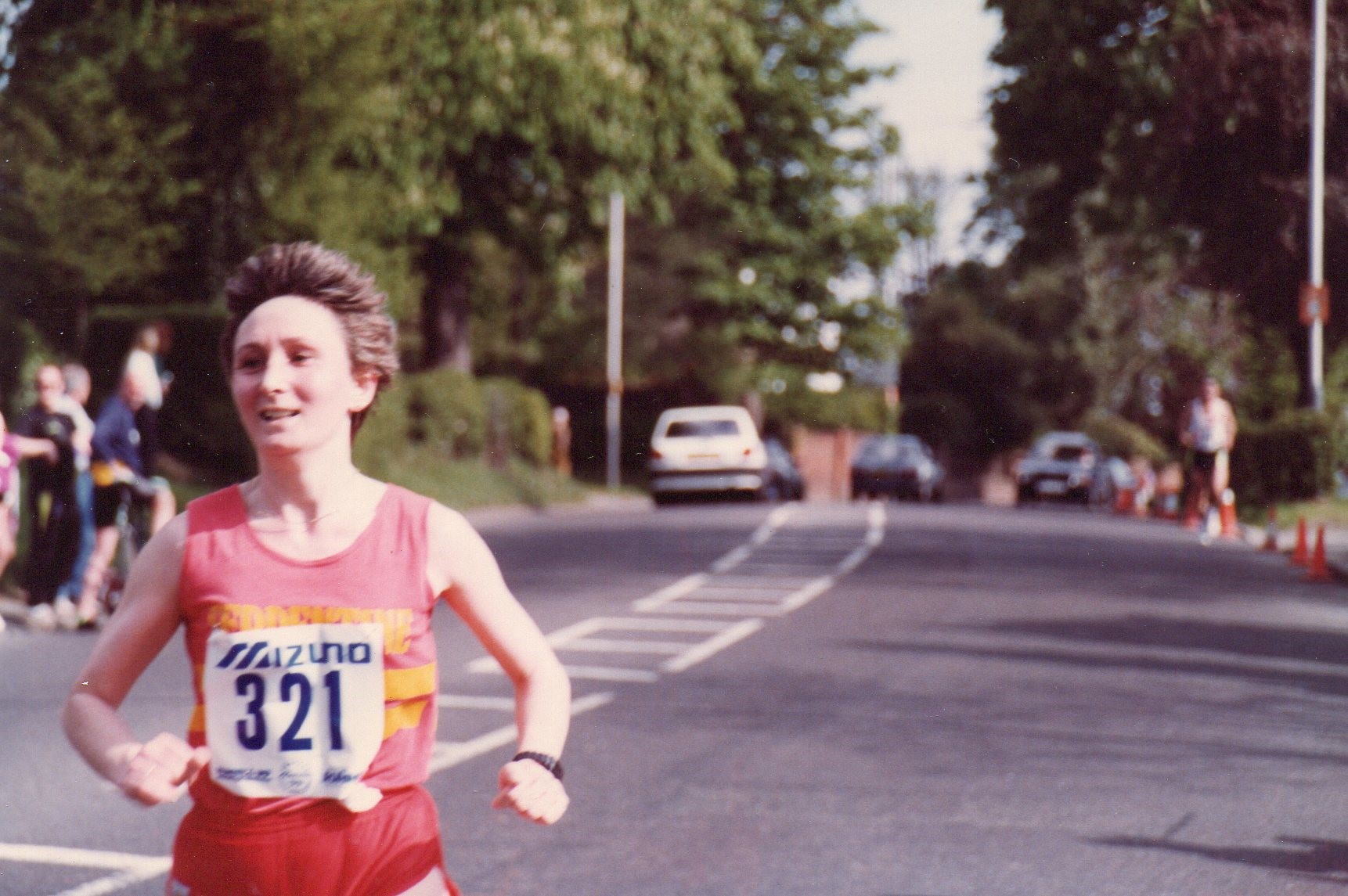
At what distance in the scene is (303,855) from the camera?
286 cm

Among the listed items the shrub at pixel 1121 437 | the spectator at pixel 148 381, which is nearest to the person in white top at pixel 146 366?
the spectator at pixel 148 381

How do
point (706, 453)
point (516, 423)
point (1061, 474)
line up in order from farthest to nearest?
point (1061, 474), point (706, 453), point (516, 423)

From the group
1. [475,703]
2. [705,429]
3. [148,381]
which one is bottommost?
[475,703]

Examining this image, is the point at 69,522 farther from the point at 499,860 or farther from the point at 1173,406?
the point at 1173,406

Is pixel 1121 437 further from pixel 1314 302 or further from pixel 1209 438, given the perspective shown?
pixel 1314 302

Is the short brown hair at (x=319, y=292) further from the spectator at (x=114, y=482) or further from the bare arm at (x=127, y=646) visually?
the spectator at (x=114, y=482)

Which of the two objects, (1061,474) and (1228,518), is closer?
(1228,518)

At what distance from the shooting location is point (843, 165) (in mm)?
51500

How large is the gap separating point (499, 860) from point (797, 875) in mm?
967

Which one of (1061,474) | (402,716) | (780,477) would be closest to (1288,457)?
(780,477)

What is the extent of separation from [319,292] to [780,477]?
121ft

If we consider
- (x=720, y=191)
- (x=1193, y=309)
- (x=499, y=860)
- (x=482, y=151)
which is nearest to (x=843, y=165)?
(x=720, y=191)

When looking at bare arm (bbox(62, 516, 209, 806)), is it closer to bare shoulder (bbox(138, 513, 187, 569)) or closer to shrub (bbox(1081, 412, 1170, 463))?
bare shoulder (bbox(138, 513, 187, 569))

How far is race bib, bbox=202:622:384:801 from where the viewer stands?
2869 millimetres
